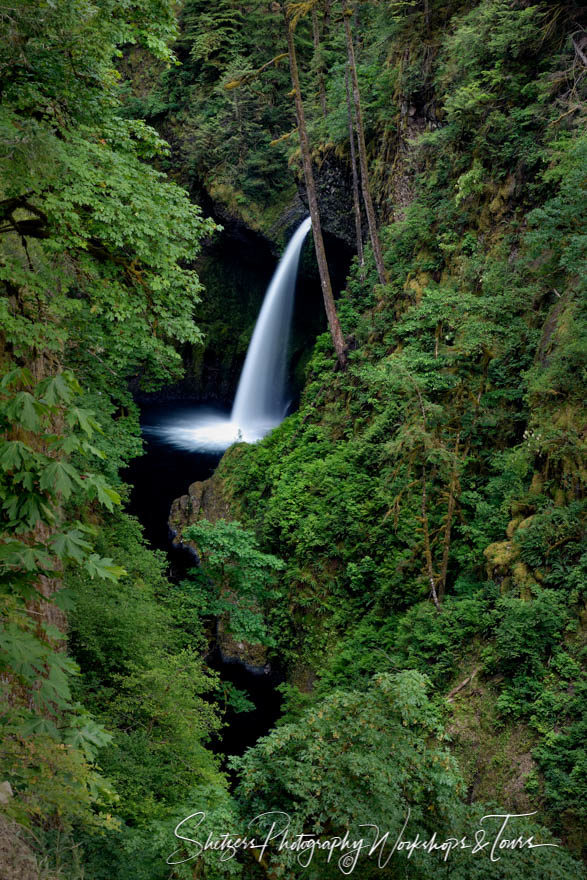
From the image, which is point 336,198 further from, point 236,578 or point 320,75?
point 236,578

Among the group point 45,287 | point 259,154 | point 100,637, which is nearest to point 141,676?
point 100,637

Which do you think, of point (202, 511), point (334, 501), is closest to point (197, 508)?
point (202, 511)

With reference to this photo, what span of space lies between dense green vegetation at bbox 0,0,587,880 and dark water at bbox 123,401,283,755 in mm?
628

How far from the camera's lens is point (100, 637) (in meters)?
7.70

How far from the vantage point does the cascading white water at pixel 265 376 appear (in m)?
23.3

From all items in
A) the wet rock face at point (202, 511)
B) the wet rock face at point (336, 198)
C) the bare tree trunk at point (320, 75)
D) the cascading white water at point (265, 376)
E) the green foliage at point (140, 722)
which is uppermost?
the bare tree trunk at point (320, 75)

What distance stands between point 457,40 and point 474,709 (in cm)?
1336

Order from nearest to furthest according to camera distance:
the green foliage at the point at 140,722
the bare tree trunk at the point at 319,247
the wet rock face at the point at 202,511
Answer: the green foliage at the point at 140,722, the wet rock face at the point at 202,511, the bare tree trunk at the point at 319,247

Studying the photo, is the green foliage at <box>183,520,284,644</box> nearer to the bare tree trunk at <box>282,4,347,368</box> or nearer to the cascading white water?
the bare tree trunk at <box>282,4,347,368</box>

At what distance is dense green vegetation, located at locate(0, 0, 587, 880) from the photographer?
4570 millimetres

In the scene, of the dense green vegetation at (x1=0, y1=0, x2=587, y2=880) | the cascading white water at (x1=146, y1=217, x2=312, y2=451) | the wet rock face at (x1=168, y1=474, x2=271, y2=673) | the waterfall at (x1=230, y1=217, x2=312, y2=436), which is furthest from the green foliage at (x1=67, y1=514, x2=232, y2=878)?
the waterfall at (x1=230, y1=217, x2=312, y2=436)

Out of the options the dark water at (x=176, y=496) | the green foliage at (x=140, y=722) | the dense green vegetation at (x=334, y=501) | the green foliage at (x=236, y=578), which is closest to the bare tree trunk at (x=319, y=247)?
the dense green vegetation at (x=334, y=501)

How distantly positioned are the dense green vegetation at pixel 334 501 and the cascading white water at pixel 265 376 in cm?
717

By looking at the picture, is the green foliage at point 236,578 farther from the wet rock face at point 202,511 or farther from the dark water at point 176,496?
the dark water at point 176,496
